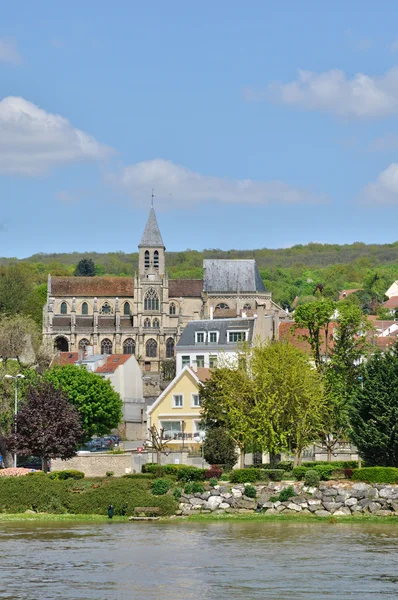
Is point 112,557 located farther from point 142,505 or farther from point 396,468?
point 396,468

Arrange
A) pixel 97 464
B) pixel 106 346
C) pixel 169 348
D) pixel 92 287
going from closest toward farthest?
pixel 97 464, pixel 169 348, pixel 106 346, pixel 92 287

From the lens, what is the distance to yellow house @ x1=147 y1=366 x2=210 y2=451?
7531 centimetres

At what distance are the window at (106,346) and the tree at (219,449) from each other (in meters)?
110

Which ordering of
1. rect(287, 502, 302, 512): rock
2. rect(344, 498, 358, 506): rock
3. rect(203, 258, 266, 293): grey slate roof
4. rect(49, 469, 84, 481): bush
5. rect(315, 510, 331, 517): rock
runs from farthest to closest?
rect(203, 258, 266, 293): grey slate roof, rect(49, 469, 84, 481): bush, rect(287, 502, 302, 512): rock, rect(344, 498, 358, 506): rock, rect(315, 510, 331, 517): rock

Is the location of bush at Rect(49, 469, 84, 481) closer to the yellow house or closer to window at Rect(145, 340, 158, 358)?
the yellow house

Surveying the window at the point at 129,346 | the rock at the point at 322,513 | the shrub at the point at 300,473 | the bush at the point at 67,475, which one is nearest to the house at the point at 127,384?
the bush at the point at 67,475

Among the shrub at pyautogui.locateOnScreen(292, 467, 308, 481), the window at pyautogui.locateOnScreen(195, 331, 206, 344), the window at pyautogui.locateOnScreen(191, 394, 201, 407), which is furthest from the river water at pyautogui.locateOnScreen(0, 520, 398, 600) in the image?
the window at pyautogui.locateOnScreen(195, 331, 206, 344)

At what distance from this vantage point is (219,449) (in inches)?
2512

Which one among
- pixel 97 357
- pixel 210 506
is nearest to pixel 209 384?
pixel 210 506

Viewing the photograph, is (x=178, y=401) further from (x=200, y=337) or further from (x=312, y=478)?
(x=312, y=478)

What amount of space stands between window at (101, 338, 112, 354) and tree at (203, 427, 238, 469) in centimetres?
10954

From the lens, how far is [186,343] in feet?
295

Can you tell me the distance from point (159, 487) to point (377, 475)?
32.1ft

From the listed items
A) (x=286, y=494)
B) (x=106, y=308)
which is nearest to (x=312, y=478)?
(x=286, y=494)
